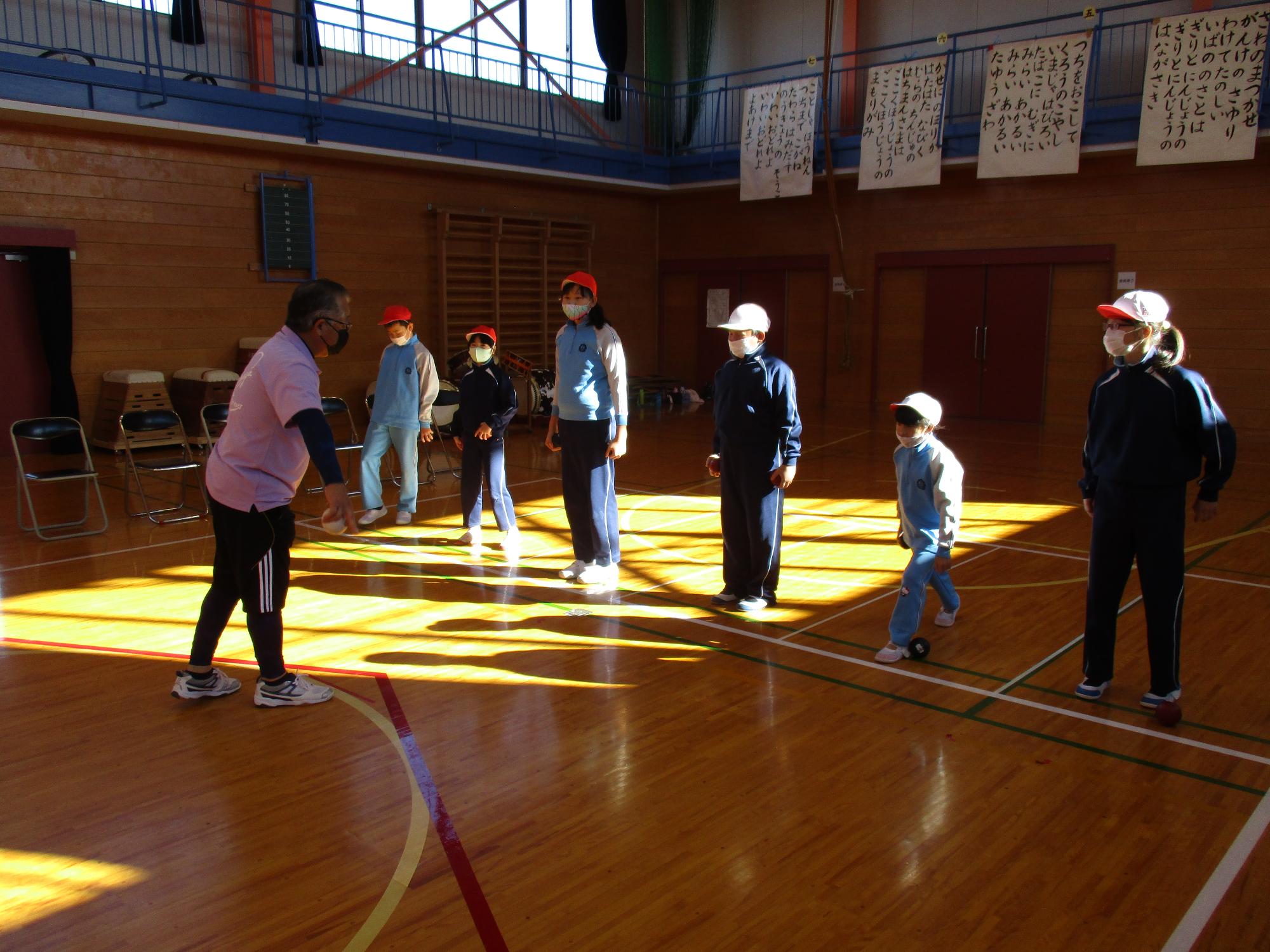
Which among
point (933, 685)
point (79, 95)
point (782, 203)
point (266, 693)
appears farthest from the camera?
point (782, 203)

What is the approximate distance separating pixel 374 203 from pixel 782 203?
6.24 metres

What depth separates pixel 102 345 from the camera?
418 inches

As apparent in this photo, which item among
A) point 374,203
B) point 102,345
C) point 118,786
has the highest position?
point 374,203

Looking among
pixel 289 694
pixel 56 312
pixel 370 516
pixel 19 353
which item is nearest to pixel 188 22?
pixel 56 312

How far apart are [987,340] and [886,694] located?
1059 cm

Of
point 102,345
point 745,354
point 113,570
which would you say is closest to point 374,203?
point 102,345

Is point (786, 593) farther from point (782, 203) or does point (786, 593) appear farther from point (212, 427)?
point (782, 203)

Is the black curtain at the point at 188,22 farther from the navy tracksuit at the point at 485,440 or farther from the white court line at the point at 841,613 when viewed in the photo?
the white court line at the point at 841,613

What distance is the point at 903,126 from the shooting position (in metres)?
13.0

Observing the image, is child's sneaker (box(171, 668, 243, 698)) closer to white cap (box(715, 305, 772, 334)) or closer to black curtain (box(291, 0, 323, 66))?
white cap (box(715, 305, 772, 334))

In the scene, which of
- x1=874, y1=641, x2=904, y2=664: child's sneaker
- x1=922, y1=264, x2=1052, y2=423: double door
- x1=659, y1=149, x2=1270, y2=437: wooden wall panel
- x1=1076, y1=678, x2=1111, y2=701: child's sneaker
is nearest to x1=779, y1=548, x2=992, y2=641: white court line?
x1=874, y1=641, x2=904, y2=664: child's sneaker

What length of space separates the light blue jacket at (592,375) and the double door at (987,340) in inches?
370

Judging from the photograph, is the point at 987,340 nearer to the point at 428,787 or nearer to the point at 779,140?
the point at 779,140

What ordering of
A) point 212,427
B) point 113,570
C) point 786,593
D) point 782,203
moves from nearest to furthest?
1. point 786,593
2. point 113,570
3. point 212,427
4. point 782,203
